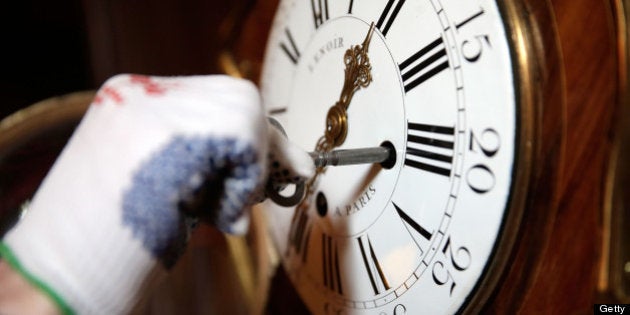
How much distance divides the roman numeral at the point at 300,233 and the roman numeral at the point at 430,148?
0.19 m

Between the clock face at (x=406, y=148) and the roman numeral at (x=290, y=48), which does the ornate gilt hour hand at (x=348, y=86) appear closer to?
the clock face at (x=406, y=148)

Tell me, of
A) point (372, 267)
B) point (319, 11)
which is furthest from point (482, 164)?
point (319, 11)

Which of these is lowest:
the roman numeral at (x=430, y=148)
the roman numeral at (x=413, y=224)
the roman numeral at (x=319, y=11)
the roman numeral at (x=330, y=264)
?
the roman numeral at (x=330, y=264)

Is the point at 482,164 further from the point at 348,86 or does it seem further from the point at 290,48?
the point at 290,48

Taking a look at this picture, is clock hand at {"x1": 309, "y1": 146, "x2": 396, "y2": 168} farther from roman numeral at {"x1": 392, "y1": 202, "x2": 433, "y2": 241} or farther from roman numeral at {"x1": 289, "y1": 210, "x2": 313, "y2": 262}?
roman numeral at {"x1": 289, "y1": 210, "x2": 313, "y2": 262}

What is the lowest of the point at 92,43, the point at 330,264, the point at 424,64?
the point at 330,264

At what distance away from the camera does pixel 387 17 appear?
0.50m

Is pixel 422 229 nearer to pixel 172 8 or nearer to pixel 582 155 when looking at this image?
pixel 582 155

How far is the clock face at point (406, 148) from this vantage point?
413mm

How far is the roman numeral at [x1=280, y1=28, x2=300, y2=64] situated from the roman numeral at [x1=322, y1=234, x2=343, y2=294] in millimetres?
216

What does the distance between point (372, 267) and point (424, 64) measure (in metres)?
0.20

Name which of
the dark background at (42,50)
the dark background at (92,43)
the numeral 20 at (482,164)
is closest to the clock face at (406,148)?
the numeral 20 at (482,164)

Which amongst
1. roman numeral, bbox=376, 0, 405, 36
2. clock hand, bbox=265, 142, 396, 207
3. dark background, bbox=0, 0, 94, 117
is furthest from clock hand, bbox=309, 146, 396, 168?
dark background, bbox=0, 0, 94, 117

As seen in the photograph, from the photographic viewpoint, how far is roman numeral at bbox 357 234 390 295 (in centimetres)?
51
